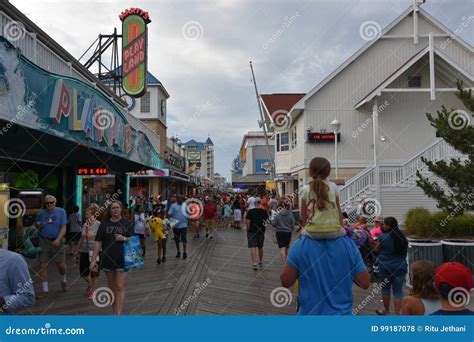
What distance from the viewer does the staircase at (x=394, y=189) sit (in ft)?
60.8

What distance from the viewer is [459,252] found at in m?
8.13

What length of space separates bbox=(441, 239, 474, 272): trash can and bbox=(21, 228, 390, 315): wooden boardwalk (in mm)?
2046

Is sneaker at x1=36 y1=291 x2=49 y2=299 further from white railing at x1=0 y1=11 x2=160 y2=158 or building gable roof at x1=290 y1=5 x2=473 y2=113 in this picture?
building gable roof at x1=290 y1=5 x2=473 y2=113

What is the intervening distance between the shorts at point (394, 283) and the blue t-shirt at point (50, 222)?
5974 mm

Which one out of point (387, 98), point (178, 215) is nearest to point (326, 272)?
point (178, 215)

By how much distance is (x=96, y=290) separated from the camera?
698cm

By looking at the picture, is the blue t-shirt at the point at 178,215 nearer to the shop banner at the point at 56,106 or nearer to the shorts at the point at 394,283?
the shop banner at the point at 56,106

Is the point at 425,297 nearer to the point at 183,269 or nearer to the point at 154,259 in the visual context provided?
the point at 183,269

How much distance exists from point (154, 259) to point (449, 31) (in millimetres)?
22168

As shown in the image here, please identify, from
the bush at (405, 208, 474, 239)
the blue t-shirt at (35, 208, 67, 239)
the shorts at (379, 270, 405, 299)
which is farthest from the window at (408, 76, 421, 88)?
the blue t-shirt at (35, 208, 67, 239)

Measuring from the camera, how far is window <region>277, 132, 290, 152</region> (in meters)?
28.4

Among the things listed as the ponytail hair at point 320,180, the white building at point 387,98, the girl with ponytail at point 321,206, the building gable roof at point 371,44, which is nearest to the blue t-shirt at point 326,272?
the girl with ponytail at point 321,206

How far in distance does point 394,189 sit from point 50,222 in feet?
52.3

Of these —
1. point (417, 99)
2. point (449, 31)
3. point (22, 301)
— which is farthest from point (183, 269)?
point (449, 31)
